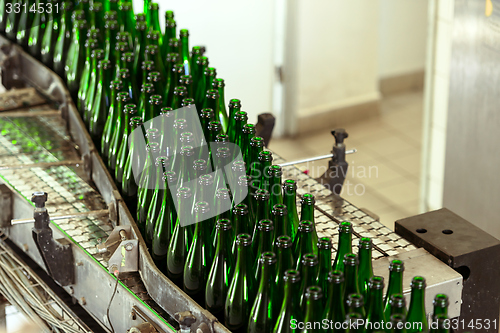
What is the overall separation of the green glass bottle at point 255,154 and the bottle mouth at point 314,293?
478 millimetres

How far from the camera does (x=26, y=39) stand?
2652 millimetres

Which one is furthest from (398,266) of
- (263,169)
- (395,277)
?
(263,169)

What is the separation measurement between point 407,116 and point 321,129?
2.34ft

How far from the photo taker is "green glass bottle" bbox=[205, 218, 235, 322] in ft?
4.79

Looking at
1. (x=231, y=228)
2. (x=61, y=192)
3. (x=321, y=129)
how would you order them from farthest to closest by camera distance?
(x=321, y=129) → (x=61, y=192) → (x=231, y=228)

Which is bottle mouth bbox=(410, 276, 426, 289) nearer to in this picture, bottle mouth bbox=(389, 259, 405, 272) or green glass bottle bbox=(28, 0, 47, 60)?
bottle mouth bbox=(389, 259, 405, 272)

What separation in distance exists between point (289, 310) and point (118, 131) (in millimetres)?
889

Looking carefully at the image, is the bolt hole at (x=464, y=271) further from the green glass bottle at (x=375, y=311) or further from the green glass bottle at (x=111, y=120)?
the green glass bottle at (x=111, y=120)

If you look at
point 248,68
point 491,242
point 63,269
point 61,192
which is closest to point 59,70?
point 61,192

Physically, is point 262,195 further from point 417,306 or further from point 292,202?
point 417,306

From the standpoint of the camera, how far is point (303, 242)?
1450 millimetres

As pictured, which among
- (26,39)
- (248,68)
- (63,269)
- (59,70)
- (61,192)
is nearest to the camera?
(63,269)

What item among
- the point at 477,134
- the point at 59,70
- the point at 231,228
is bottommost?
the point at 477,134

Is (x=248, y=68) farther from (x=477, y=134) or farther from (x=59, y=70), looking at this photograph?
(x=59, y=70)
